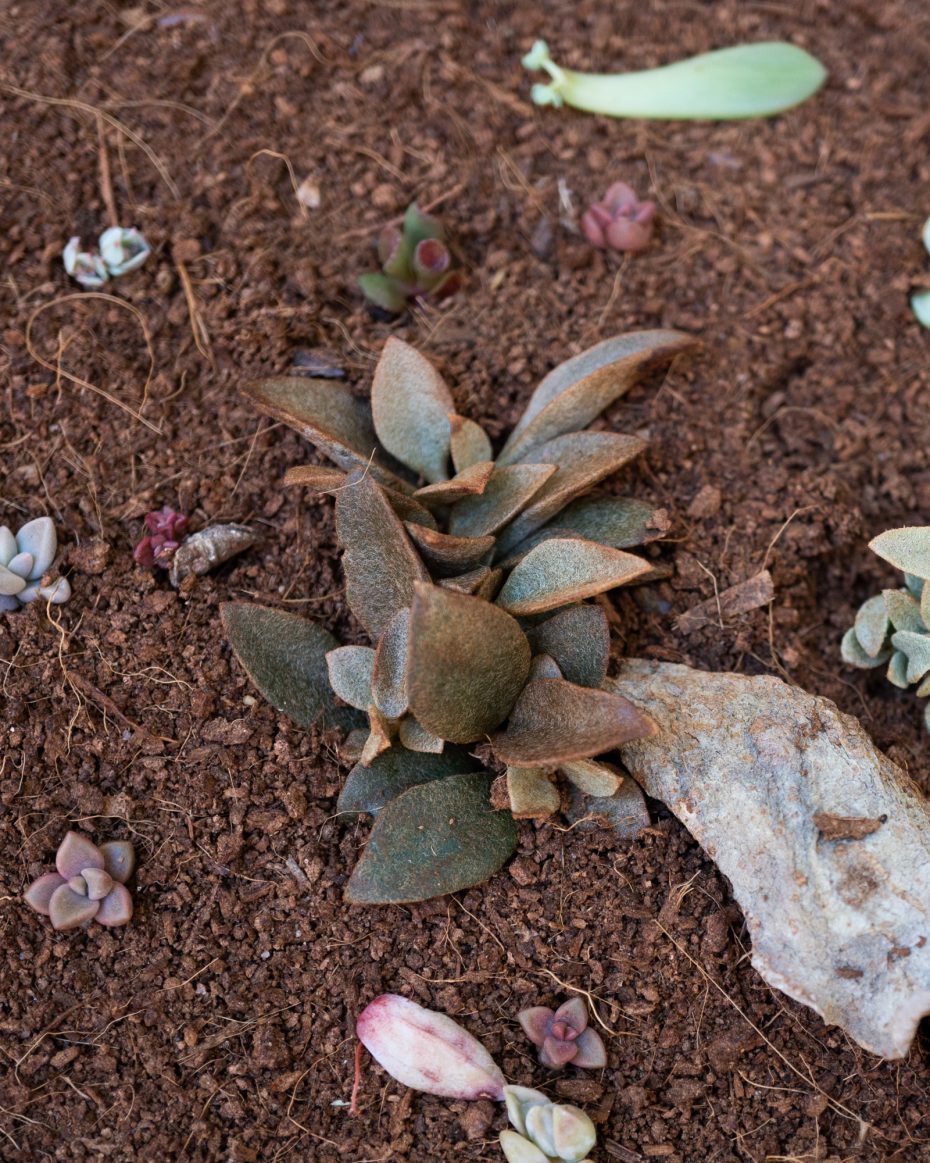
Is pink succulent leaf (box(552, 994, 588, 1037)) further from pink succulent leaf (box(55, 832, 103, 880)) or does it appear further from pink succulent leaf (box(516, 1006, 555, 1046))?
pink succulent leaf (box(55, 832, 103, 880))

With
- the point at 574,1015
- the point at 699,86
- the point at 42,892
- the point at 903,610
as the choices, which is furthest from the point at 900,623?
the point at 42,892

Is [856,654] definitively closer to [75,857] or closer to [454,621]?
[454,621]

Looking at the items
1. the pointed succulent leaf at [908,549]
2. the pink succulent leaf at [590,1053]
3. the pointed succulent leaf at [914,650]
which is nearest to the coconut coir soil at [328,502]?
the pink succulent leaf at [590,1053]

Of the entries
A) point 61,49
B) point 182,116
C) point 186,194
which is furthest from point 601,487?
point 61,49

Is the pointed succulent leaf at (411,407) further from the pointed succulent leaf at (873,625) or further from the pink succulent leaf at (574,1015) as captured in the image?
the pink succulent leaf at (574,1015)

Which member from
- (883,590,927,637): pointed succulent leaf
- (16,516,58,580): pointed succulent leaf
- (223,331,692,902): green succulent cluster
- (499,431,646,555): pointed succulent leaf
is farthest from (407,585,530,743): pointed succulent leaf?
(16,516,58,580): pointed succulent leaf

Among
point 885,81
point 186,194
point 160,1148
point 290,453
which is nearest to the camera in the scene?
point 160,1148

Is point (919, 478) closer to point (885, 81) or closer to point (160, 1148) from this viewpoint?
point (885, 81)

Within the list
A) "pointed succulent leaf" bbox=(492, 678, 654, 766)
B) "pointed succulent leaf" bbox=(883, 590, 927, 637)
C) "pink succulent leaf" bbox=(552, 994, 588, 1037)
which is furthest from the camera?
"pointed succulent leaf" bbox=(883, 590, 927, 637)
